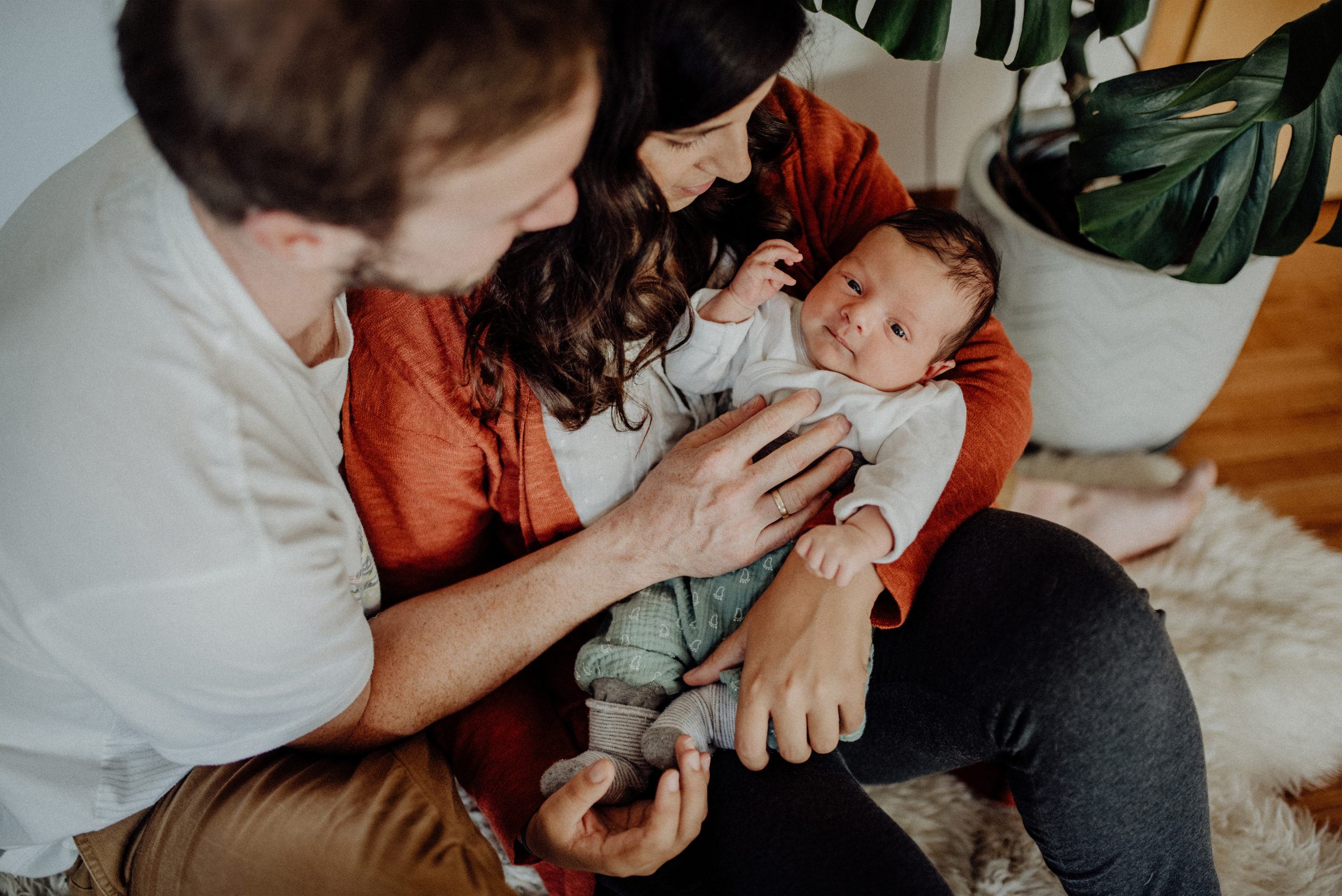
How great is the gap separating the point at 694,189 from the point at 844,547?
1.30 ft

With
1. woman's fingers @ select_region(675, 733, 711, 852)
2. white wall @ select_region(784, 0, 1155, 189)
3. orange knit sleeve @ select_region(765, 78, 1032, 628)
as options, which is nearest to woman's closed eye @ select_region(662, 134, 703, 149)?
orange knit sleeve @ select_region(765, 78, 1032, 628)

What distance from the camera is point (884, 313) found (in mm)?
949

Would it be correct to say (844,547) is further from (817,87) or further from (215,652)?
(817,87)

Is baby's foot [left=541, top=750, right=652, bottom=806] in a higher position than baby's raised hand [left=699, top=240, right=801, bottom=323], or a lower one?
lower

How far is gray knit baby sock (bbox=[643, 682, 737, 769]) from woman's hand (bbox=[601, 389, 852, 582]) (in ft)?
0.44

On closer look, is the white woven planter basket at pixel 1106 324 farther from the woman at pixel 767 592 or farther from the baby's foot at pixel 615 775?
the baby's foot at pixel 615 775

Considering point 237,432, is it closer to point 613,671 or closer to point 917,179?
point 613,671

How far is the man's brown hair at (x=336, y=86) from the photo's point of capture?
47 cm

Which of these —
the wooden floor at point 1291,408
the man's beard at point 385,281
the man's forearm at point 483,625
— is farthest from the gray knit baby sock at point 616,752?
the wooden floor at point 1291,408

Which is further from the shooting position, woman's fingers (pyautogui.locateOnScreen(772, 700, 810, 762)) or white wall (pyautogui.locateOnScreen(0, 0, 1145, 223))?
white wall (pyautogui.locateOnScreen(0, 0, 1145, 223))

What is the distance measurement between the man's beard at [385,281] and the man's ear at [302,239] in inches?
0.4

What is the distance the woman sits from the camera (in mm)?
778

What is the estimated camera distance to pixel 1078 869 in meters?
0.86

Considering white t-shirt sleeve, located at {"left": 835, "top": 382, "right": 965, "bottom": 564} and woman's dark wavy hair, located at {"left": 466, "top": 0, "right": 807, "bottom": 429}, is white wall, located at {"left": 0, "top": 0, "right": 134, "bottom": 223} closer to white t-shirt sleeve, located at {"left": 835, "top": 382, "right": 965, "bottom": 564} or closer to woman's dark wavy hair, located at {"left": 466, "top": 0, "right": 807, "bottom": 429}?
woman's dark wavy hair, located at {"left": 466, "top": 0, "right": 807, "bottom": 429}
